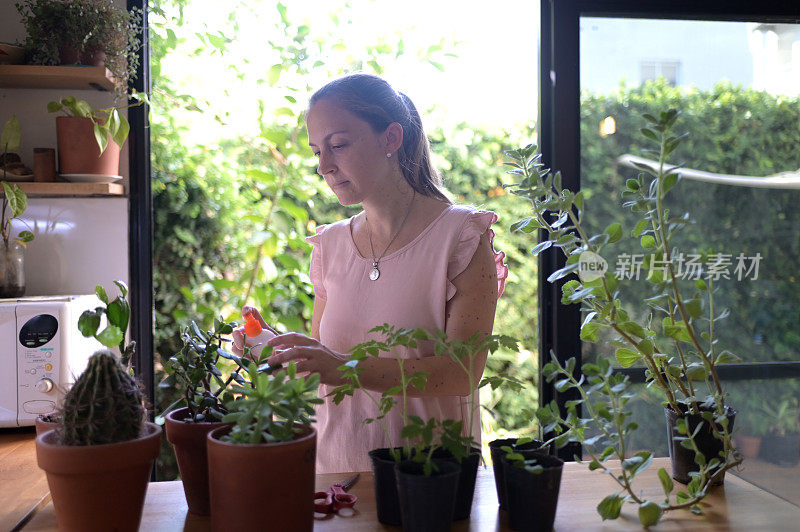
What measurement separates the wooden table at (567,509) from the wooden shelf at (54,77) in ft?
3.98

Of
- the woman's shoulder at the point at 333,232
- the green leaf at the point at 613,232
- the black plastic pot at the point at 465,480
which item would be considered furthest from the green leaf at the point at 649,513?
the woman's shoulder at the point at 333,232

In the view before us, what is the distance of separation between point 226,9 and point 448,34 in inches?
35.7

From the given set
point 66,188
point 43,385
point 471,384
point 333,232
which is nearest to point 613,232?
point 471,384

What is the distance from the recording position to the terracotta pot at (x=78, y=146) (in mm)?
2037

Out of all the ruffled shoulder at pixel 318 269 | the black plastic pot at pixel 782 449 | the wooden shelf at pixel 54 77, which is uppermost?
the wooden shelf at pixel 54 77

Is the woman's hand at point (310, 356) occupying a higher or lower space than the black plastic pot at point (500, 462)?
higher

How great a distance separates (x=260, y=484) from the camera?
81cm

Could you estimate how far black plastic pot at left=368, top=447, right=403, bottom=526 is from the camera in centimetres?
93

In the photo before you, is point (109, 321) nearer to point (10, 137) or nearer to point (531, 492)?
point (531, 492)

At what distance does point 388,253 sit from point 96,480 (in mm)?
882

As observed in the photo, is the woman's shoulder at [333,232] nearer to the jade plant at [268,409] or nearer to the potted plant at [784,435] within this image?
the jade plant at [268,409]

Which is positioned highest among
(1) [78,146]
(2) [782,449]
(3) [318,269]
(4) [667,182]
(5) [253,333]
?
(1) [78,146]

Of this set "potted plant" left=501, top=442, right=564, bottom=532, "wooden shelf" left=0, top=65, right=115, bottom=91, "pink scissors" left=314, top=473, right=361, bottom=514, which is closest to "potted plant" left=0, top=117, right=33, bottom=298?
"wooden shelf" left=0, top=65, right=115, bottom=91

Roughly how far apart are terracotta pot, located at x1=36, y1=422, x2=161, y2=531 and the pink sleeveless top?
0.66 m
